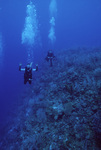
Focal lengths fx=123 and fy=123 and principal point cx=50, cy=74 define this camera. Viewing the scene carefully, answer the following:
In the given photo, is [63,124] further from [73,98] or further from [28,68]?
[28,68]

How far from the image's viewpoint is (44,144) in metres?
5.45

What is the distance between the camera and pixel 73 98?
6.59m

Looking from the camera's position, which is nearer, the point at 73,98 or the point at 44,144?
the point at 44,144

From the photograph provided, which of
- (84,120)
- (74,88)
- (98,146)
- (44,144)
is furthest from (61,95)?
(98,146)

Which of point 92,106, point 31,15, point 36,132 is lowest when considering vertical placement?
point 36,132

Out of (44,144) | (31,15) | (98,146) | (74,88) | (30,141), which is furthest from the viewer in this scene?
(31,15)

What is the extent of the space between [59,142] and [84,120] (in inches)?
54.6

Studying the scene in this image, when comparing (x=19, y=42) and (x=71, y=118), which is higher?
(x=19, y=42)

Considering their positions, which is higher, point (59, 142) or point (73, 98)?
point (73, 98)

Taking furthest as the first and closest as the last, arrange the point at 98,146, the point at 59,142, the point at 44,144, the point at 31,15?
the point at 31,15, the point at 44,144, the point at 59,142, the point at 98,146

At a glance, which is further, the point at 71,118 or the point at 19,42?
the point at 19,42

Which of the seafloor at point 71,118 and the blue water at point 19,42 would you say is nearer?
the seafloor at point 71,118

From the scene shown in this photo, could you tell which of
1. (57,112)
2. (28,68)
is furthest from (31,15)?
(57,112)

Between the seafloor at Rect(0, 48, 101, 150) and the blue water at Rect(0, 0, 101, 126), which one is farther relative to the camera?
the blue water at Rect(0, 0, 101, 126)
